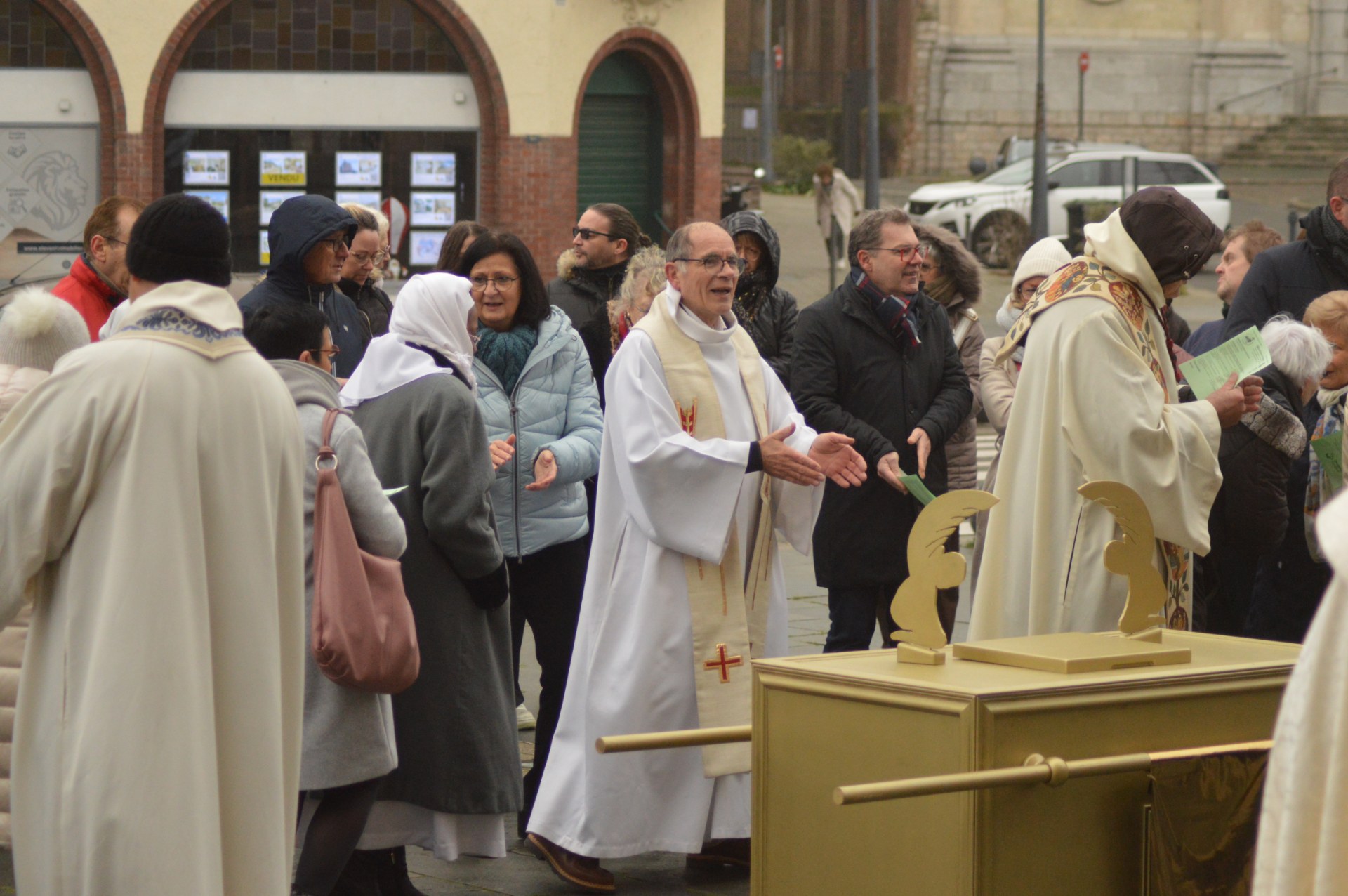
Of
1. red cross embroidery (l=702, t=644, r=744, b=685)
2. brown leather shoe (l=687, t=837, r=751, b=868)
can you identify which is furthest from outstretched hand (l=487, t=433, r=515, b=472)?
brown leather shoe (l=687, t=837, r=751, b=868)

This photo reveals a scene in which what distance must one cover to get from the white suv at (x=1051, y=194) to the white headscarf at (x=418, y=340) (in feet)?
81.1

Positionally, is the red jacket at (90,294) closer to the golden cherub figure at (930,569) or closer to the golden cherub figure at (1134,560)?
the golden cherub figure at (930,569)

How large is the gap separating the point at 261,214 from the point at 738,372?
19.0 m

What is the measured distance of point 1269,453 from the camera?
600 cm

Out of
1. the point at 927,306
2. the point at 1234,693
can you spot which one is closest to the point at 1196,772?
the point at 1234,693

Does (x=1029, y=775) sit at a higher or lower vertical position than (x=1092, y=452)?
lower

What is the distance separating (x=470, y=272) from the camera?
621 centimetres

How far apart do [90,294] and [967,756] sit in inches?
171

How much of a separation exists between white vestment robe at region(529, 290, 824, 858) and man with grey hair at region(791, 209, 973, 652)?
119cm

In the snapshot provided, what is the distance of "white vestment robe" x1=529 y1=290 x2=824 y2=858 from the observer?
5426 millimetres

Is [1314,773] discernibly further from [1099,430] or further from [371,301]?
[371,301]

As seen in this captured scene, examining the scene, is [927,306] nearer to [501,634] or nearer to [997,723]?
[501,634]

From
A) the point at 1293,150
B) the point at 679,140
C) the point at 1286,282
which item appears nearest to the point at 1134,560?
the point at 1286,282

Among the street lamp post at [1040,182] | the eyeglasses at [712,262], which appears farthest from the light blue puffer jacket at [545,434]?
the street lamp post at [1040,182]
